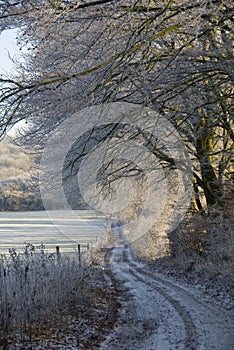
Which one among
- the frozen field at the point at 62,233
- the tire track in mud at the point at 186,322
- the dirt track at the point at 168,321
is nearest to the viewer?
the tire track in mud at the point at 186,322

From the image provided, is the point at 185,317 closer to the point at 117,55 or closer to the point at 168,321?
the point at 168,321

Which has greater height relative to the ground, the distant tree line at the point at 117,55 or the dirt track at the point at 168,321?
the distant tree line at the point at 117,55

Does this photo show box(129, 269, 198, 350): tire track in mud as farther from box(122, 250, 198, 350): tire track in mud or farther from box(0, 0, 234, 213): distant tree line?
box(0, 0, 234, 213): distant tree line

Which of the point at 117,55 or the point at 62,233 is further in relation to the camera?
the point at 62,233

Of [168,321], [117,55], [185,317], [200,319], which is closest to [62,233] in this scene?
[185,317]

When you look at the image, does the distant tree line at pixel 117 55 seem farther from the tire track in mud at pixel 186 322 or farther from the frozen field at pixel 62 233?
the frozen field at pixel 62 233

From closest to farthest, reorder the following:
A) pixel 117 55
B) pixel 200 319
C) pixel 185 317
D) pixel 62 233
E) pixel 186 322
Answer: pixel 117 55 < pixel 186 322 < pixel 200 319 < pixel 185 317 < pixel 62 233

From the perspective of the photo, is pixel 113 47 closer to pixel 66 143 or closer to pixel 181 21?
pixel 181 21

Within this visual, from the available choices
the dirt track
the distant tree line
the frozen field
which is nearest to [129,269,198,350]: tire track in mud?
the dirt track

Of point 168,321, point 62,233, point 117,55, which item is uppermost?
point 117,55

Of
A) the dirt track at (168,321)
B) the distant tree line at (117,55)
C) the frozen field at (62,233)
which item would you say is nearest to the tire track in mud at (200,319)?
the dirt track at (168,321)

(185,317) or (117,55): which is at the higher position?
(117,55)

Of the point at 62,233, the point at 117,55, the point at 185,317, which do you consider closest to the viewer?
the point at 117,55

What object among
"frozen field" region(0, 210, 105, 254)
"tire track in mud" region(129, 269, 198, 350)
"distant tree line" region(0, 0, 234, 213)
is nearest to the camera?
"distant tree line" region(0, 0, 234, 213)
